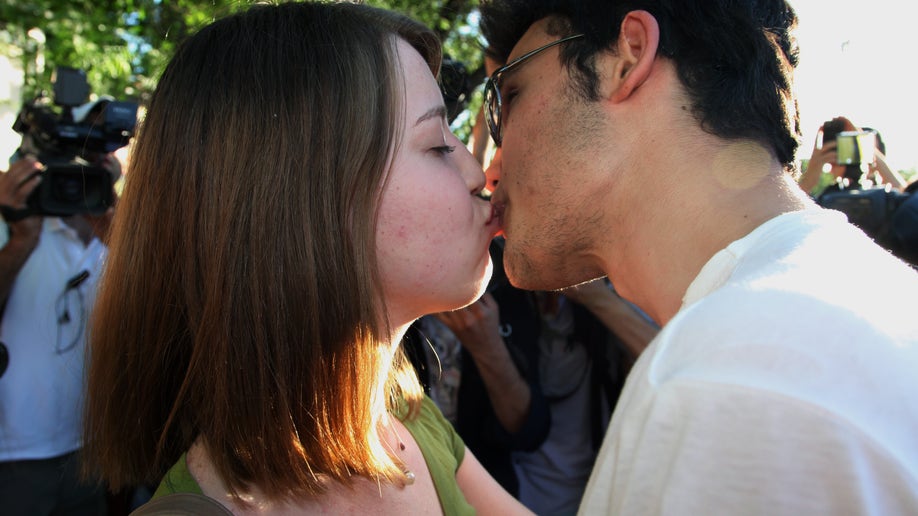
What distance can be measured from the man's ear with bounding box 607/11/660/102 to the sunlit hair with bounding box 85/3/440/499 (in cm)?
58

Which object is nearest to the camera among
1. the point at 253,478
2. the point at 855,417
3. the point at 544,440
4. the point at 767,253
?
the point at 855,417

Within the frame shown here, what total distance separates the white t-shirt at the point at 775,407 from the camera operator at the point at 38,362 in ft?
9.60

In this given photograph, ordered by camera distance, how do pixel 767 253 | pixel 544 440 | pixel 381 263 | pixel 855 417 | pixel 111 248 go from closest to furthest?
1. pixel 855 417
2. pixel 767 253
3. pixel 381 263
4. pixel 111 248
5. pixel 544 440

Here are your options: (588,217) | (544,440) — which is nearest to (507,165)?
(588,217)

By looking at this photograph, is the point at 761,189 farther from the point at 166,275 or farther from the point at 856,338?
the point at 166,275

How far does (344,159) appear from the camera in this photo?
1550 millimetres

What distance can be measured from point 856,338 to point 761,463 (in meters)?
0.24

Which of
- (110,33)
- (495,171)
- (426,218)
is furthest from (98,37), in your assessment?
(426,218)

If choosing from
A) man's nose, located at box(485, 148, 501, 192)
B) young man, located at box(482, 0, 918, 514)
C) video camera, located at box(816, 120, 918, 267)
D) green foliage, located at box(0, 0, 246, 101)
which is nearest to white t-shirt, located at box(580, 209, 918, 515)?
young man, located at box(482, 0, 918, 514)

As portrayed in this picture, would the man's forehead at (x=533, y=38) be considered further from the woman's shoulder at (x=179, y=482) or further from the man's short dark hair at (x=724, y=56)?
the woman's shoulder at (x=179, y=482)

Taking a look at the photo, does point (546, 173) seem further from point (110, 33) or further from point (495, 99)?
point (110, 33)

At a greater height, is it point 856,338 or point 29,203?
point 856,338

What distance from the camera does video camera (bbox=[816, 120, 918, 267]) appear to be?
3.09m

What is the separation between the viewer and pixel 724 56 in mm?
1758
